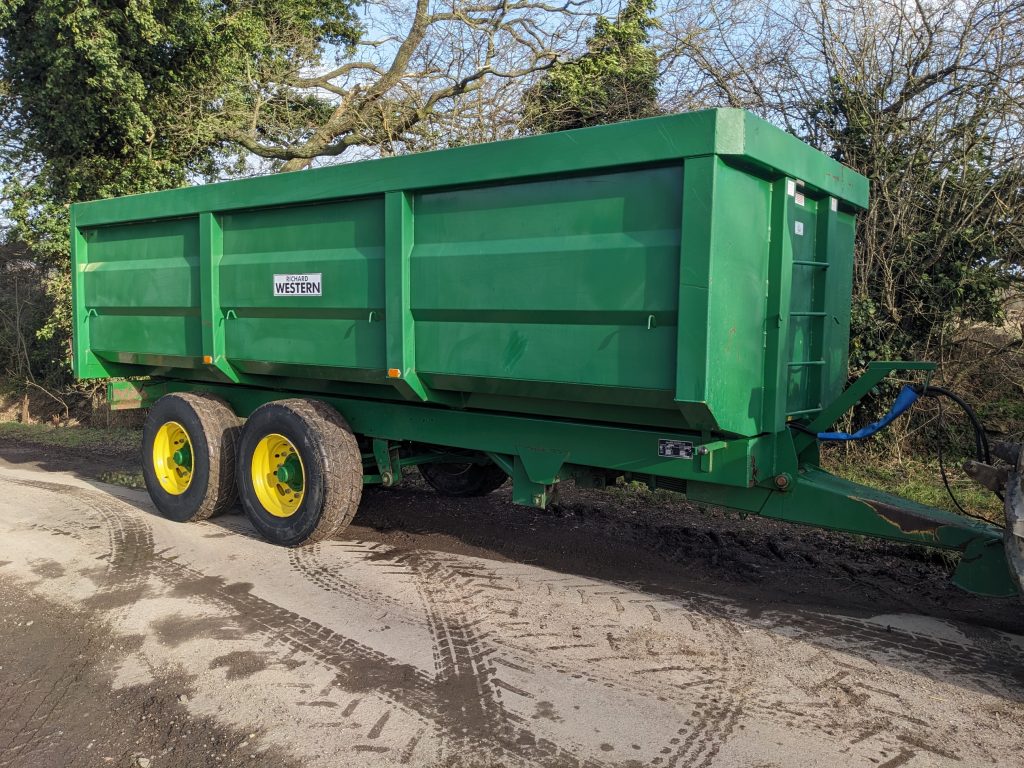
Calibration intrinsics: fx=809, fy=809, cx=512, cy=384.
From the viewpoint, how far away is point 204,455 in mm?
6051

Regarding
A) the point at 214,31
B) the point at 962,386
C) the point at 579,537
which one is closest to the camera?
the point at 579,537

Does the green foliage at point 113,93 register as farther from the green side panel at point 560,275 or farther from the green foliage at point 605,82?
the green side panel at point 560,275

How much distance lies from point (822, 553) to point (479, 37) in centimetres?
1099

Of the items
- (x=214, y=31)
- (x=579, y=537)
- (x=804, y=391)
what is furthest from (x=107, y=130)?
(x=804, y=391)

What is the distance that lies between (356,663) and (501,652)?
660 millimetres

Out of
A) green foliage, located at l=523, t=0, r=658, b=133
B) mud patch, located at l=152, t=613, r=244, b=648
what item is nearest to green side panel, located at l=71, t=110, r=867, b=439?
mud patch, located at l=152, t=613, r=244, b=648

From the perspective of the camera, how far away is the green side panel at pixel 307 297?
199 inches

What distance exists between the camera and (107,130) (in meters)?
11.5

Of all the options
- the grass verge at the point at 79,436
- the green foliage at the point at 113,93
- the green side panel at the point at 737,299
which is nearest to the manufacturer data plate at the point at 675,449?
the green side panel at the point at 737,299

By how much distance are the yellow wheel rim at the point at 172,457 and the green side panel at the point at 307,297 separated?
0.87 metres

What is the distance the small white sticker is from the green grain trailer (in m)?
0.02

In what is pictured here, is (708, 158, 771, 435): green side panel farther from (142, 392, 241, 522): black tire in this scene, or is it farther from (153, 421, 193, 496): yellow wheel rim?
(153, 421, 193, 496): yellow wheel rim

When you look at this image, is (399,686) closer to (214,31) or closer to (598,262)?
(598,262)

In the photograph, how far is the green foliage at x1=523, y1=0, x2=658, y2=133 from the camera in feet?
35.9
